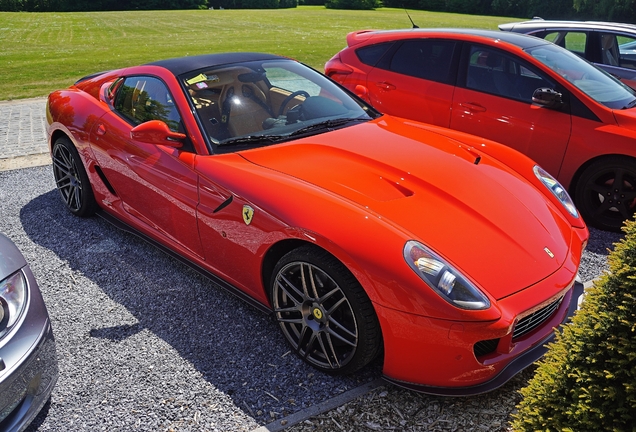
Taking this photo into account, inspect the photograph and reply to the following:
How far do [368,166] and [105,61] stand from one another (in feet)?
46.4

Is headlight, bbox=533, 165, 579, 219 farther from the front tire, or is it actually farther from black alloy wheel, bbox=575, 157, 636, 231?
the front tire

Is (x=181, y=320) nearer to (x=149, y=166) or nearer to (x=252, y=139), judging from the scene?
(x=149, y=166)

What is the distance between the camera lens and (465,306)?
2.62m

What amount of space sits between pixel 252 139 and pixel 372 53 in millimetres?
3203

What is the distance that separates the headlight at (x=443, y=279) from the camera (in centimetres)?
263

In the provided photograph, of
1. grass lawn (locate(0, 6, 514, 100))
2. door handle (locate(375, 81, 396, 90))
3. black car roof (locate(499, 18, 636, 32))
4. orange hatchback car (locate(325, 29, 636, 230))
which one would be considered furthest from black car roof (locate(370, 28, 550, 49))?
grass lawn (locate(0, 6, 514, 100))

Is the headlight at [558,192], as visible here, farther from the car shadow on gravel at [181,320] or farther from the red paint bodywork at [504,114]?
the car shadow on gravel at [181,320]

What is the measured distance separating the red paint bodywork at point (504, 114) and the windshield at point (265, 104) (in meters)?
0.69

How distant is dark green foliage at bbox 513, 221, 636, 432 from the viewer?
1.79 meters

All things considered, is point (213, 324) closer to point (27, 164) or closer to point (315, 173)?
point (315, 173)

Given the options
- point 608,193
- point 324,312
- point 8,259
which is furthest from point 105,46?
point 324,312

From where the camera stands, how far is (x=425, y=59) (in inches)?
239

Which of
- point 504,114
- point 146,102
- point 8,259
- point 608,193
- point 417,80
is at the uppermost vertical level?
point 146,102

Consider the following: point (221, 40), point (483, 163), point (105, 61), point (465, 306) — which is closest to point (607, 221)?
point (483, 163)
